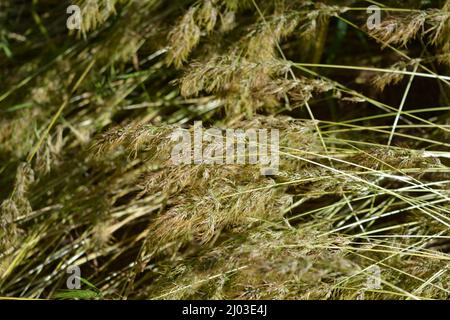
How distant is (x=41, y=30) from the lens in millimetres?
1986

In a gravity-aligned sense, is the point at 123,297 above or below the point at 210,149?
below

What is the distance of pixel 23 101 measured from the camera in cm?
175

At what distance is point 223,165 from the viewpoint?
1149 mm

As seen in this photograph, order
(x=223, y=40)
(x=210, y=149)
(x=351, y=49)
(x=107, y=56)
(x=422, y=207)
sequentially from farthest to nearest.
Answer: (x=351, y=49) < (x=107, y=56) < (x=223, y=40) < (x=422, y=207) < (x=210, y=149)

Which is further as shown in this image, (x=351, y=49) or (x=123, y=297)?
(x=351, y=49)

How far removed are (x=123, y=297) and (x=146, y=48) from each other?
25.8 inches

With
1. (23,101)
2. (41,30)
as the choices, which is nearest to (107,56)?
(23,101)

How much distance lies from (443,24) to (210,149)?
1.58 ft

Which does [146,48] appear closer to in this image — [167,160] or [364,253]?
[167,160]

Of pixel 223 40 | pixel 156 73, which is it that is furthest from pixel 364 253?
pixel 156 73

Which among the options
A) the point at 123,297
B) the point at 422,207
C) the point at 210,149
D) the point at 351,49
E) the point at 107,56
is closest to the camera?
the point at 210,149

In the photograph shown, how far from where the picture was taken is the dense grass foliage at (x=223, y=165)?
111cm

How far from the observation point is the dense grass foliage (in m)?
1.11

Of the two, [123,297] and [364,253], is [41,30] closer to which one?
[123,297]
